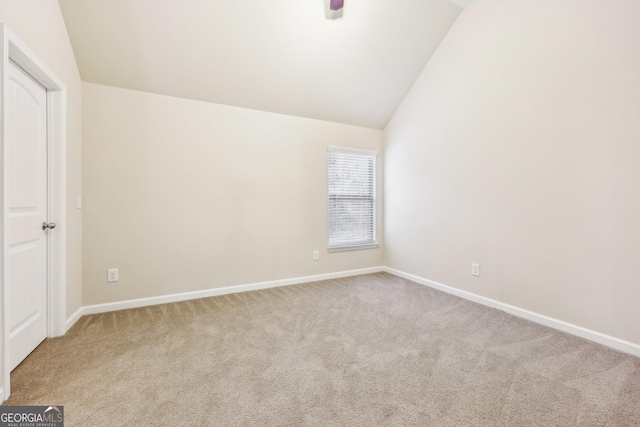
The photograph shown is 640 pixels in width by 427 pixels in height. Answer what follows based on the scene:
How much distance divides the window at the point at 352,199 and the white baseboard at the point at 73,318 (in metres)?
2.84

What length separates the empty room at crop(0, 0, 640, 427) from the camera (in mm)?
1600

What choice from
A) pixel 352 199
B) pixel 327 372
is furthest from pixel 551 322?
pixel 352 199

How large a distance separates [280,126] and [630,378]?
3.79 m

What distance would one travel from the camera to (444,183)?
11.2 feet

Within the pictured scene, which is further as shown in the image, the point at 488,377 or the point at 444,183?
the point at 444,183

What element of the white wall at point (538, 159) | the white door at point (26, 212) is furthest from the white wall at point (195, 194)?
the white wall at point (538, 159)

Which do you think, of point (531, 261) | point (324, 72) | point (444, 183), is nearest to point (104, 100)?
point (324, 72)

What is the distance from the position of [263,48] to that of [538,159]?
2.91 m

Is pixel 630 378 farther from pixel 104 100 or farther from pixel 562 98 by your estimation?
pixel 104 100

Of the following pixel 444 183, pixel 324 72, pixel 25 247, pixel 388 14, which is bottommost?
pixel 25 247

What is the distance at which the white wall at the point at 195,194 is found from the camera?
2.81 metres

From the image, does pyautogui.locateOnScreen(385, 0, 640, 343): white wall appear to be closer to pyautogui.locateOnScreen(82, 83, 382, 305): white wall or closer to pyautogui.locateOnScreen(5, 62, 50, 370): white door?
pyautogui.locateOnScreen(82, 83, 382, 305): white wall

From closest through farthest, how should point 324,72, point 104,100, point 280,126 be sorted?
point 104,100 → point 324,72 → point 280,126

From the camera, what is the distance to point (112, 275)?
284 centimetres
